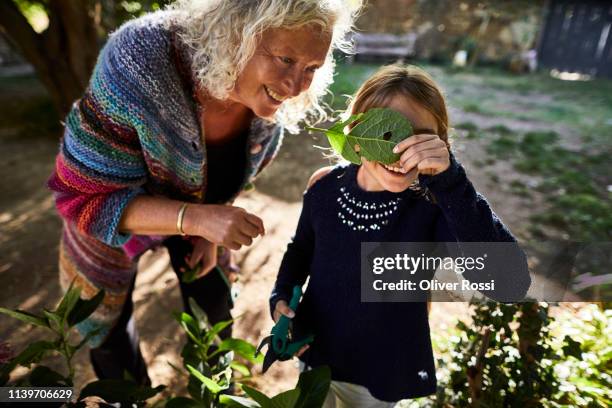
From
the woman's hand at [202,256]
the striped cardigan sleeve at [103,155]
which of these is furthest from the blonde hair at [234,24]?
the woman's hand at [202,256]

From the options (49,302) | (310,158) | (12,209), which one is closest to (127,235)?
(49,302)

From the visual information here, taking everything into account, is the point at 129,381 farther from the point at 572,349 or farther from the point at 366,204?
the point at 572,349

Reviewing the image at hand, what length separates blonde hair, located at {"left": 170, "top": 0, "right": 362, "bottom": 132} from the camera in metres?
1.08

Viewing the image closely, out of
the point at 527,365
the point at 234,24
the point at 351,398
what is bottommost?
the point at 351,398

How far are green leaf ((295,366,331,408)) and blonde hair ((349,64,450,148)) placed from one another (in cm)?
59

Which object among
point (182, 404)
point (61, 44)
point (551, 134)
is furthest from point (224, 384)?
point (551, 134)

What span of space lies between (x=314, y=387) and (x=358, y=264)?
33 cm

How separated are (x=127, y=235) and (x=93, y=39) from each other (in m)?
4.00

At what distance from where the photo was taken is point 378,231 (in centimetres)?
114

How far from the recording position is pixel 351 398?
1265mm

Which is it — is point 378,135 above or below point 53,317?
above

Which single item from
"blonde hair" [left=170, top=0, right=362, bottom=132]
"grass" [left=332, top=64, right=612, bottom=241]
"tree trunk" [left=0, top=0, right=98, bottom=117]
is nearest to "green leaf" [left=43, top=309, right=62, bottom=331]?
"blonde hair" [left=170, top=0, right=362, bottom=132]

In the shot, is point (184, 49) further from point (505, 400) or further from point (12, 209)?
point (12, 209)

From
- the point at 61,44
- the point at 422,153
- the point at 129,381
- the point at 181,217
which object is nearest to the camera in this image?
the point at 422,153
